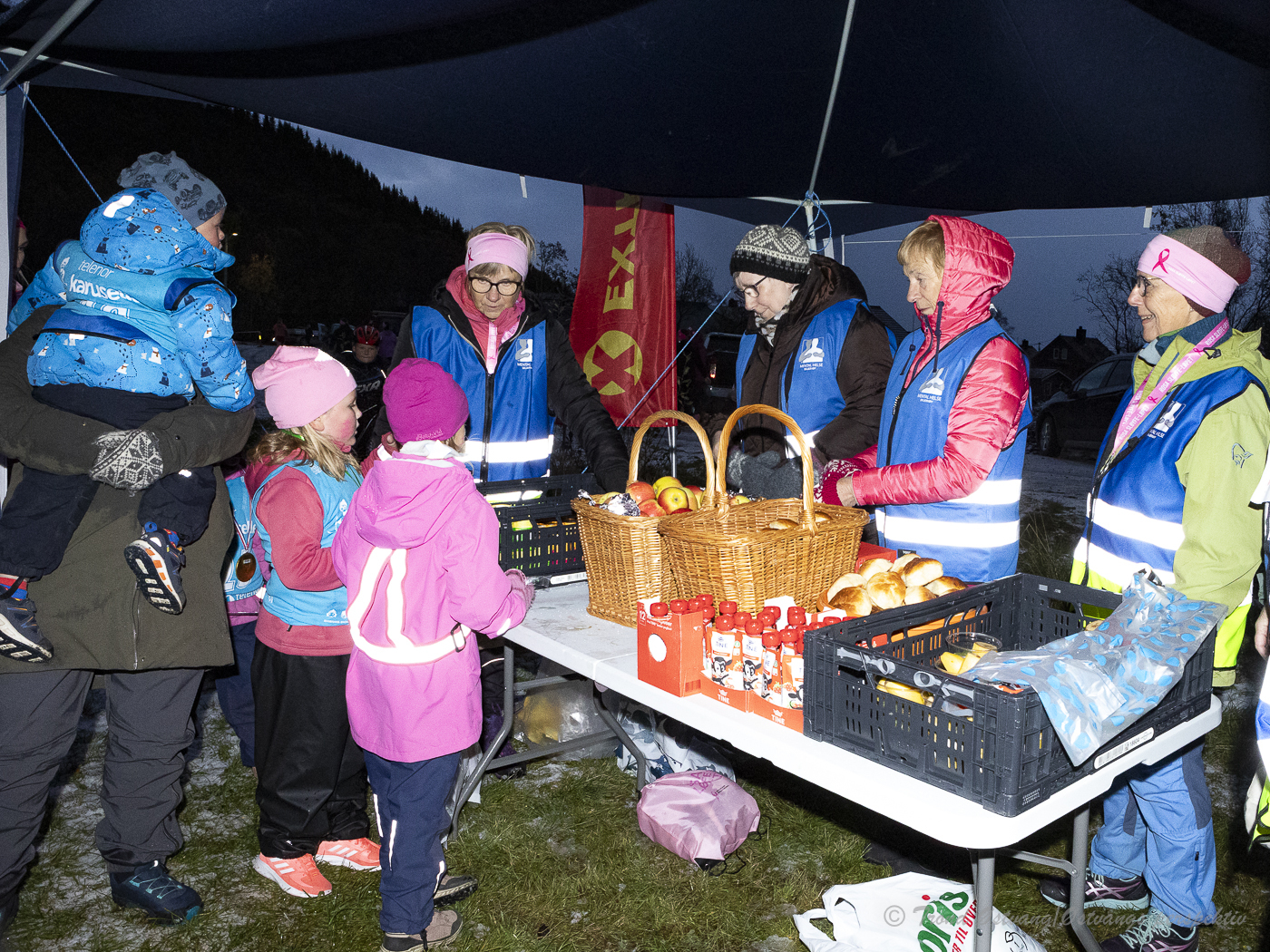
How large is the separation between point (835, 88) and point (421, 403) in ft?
9.39

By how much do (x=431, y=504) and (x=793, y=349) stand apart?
1.41 metres

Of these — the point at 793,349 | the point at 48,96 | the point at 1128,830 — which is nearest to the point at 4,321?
the point at 793,349

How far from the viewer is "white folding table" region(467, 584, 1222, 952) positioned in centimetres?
131

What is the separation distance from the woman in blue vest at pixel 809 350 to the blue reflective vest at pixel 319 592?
1.20 metres

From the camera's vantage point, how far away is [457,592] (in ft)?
6.52

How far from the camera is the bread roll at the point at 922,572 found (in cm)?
187

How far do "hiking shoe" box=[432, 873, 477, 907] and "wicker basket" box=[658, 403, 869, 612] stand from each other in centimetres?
128

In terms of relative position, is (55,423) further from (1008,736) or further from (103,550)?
(1008,736)

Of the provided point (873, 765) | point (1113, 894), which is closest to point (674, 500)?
point (873, 765)

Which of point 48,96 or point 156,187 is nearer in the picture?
point 156,187

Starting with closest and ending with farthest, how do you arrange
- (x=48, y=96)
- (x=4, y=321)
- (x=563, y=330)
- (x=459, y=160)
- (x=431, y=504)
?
1. (x=431, y=504)
2. (x=4, y=321)
3. (x=563, y=330)
4. (x=459, y=160)
5. (x=48, y=96)

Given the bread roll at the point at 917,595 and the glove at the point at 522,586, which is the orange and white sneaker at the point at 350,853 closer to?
the glove at the point at 522,586

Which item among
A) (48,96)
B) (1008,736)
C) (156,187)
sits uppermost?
(48,96)

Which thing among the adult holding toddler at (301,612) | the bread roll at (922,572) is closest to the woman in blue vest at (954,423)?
the bread roll at (922,572)
